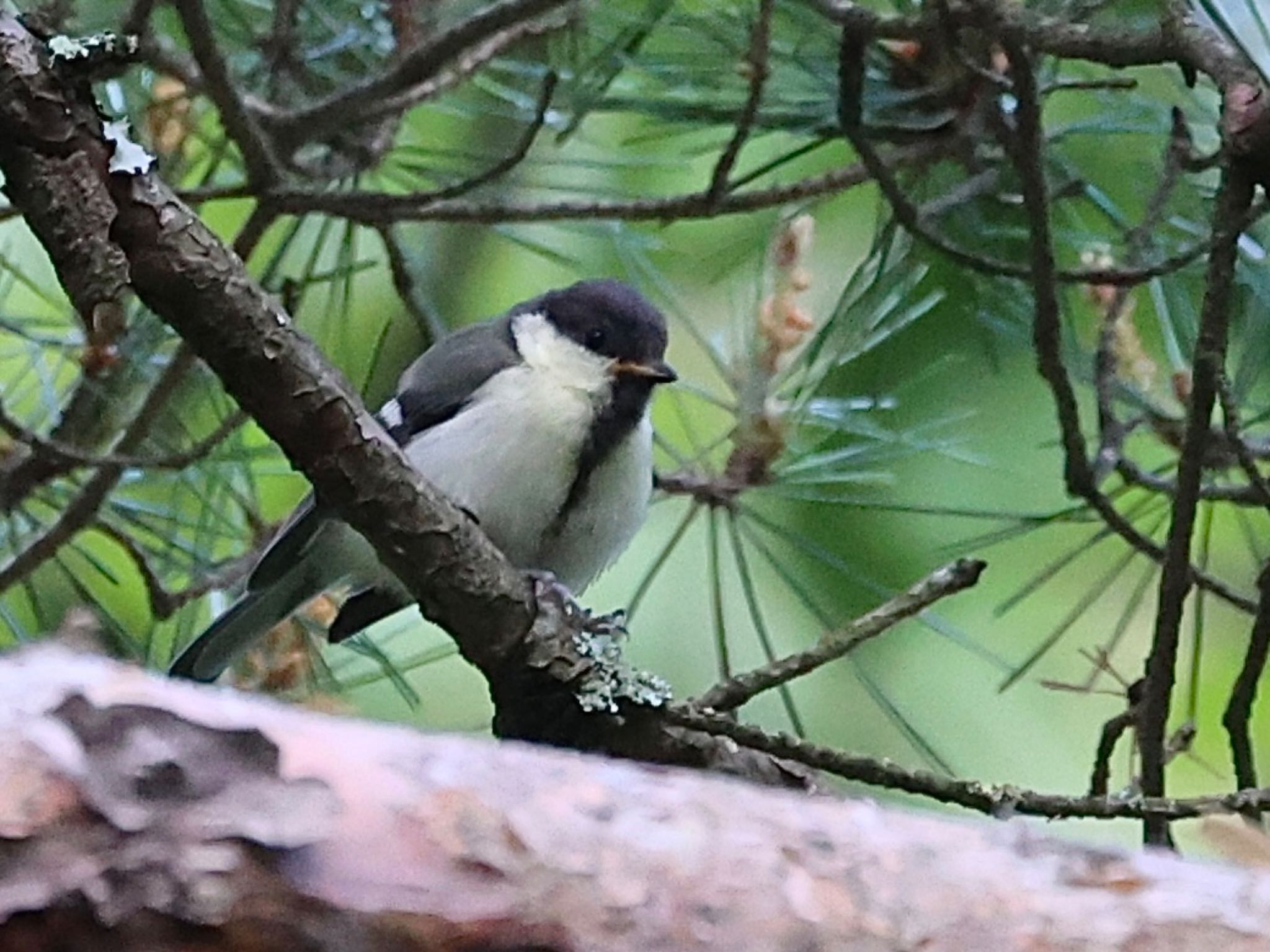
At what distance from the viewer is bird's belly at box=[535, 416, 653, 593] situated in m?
1.23

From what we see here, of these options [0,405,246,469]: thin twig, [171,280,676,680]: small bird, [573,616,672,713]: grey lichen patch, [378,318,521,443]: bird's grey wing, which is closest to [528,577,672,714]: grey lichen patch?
[573,616,672,713]: grey lichen patch

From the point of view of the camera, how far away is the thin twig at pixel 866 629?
2.76 ft

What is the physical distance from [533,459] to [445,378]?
0.39ft

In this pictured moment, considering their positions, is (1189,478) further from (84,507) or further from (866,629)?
(84,507)

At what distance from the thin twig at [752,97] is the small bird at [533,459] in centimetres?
25

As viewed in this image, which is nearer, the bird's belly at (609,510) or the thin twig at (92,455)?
the thin twig at (92,455)

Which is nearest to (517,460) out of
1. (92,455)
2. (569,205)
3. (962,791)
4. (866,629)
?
(569,205)

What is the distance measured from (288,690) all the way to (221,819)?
79 centimetres

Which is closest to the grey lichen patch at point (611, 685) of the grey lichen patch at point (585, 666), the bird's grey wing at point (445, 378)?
the grey lichen patch at point (585, 666)

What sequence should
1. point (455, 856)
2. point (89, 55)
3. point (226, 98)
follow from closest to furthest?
point (455, 856)
point (89, 55)
point (226, 98)

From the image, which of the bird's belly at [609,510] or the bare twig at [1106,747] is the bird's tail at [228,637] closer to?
the bird's belly at [609,510]

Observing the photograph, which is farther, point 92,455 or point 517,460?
point 517,460

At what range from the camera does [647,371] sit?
4.13 feet

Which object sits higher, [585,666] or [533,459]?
[533,459]
